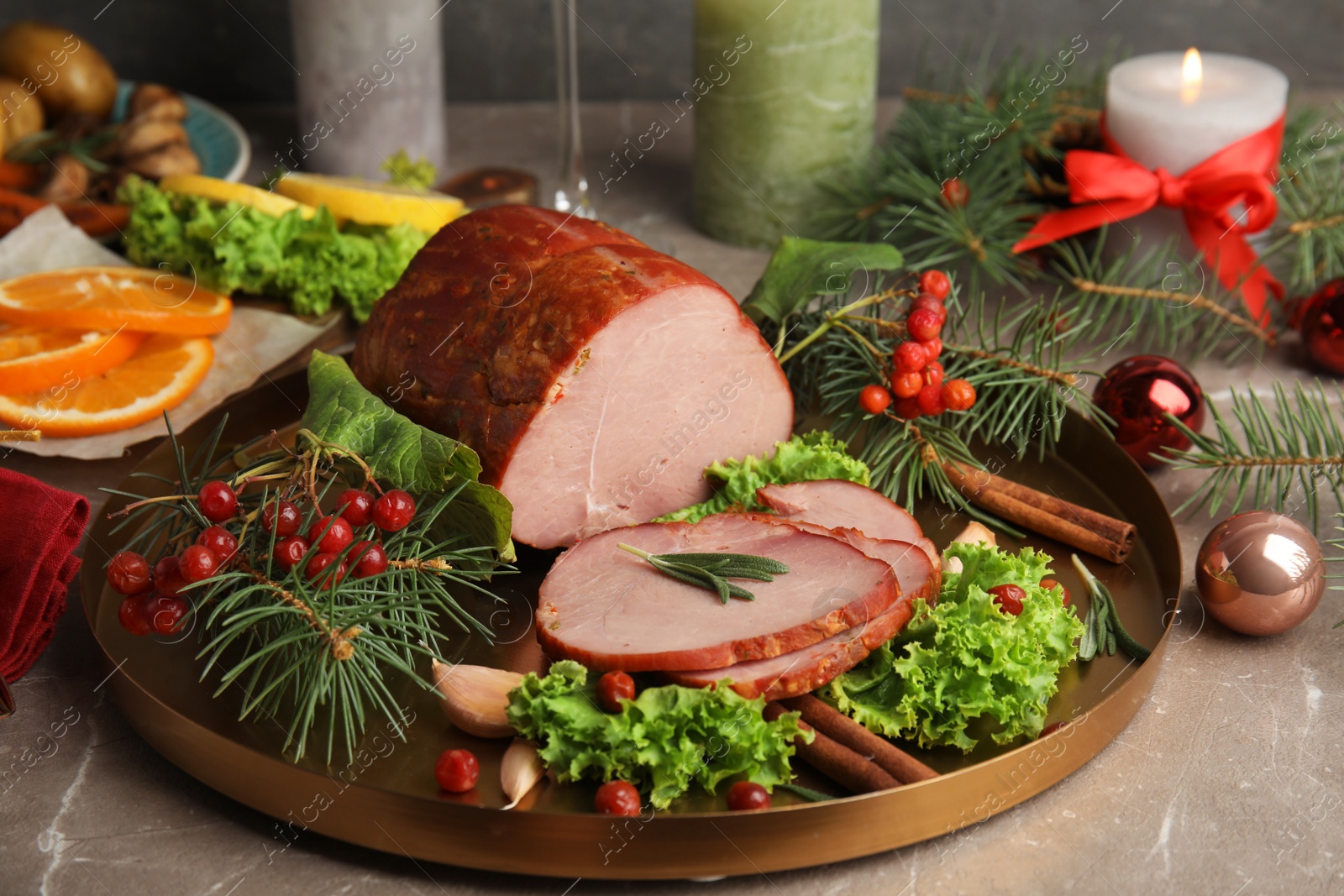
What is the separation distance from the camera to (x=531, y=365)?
1617 millimetres

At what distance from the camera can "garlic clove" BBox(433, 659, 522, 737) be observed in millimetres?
1349

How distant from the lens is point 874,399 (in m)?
1.82

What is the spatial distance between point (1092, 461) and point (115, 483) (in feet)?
5.02

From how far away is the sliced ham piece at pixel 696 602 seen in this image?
1.37 meters

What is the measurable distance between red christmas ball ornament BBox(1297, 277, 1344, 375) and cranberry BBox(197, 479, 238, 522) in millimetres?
1861

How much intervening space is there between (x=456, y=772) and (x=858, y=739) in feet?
1.40

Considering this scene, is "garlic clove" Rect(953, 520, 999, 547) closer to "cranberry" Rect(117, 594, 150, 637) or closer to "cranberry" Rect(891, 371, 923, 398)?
"cranberry" Rect(891, 371, 923, 398)

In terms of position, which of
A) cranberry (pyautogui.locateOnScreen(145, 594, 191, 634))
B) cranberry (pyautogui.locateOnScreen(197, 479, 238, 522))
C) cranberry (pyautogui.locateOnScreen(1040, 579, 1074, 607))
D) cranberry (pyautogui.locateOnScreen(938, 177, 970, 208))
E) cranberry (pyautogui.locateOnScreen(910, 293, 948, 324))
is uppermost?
cranberry (pyautogui.locateOnScreen(910, 293, 948, 324))

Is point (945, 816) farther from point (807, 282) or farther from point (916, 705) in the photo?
point (807, 282)

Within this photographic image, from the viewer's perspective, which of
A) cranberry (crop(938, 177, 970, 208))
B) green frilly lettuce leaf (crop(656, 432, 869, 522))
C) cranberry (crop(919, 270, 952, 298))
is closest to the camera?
green frilly lettuce leaf (crop(656, 432, 869, 522))

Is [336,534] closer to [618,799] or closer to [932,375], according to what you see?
[618,799]

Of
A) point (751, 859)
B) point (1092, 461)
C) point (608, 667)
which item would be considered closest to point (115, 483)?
point (608, 667)

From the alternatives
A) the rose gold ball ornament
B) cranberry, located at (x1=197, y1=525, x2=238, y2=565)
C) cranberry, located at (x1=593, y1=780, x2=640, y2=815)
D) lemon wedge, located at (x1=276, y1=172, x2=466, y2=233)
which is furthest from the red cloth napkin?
the rose gold ball ornament

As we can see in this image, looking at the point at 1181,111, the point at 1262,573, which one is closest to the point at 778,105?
the point at 1181,111
